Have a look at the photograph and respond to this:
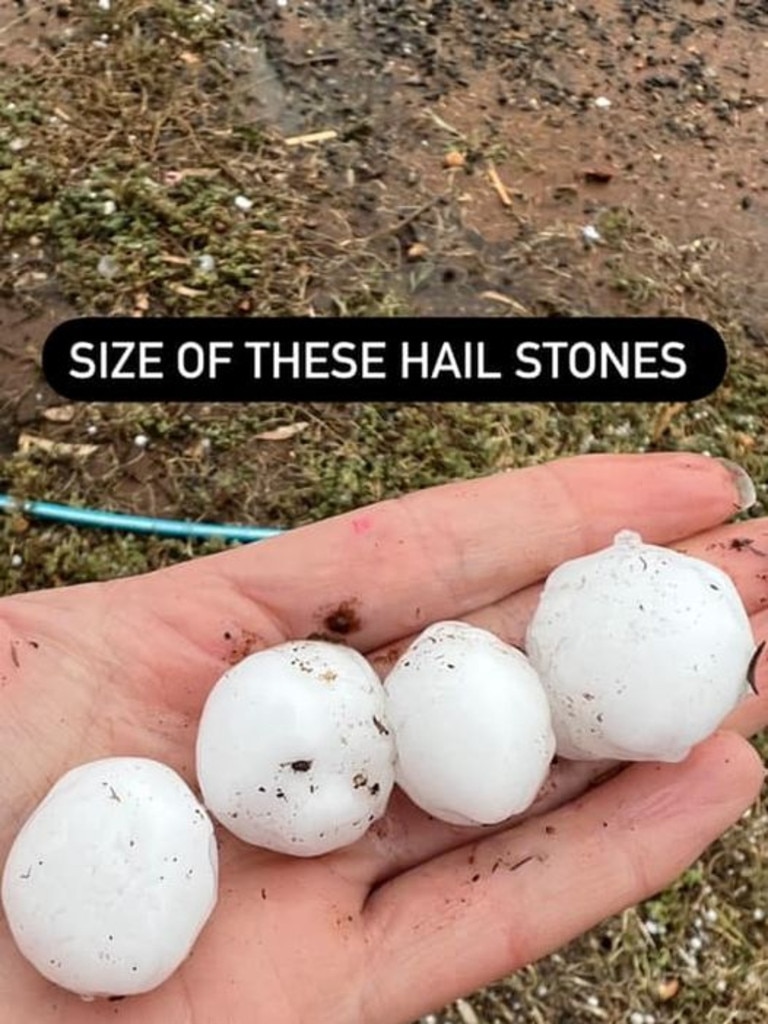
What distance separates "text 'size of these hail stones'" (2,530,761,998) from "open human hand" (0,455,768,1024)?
0.04m

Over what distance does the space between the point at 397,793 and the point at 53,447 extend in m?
0.92

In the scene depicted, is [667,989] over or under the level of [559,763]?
under

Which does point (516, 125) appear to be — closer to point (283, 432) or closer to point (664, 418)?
point (664, 418)

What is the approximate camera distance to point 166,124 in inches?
91.7

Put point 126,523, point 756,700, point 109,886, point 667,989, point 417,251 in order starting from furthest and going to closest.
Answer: point 417,251 → point 126,523 → point 667,989 → point 756,700 → point 109,886

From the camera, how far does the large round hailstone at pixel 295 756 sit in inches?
47.5

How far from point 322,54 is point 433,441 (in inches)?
32.5

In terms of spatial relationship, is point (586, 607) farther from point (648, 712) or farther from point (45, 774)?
point (45, 774)

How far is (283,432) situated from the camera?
204cm

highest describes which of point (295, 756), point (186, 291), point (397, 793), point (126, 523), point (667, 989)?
point (295, 756)

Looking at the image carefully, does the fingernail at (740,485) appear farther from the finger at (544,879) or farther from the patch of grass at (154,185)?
the patch of grass at (154,185)

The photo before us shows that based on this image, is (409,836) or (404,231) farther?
(404,231)

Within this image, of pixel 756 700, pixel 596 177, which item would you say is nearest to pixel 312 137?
pixel 596 177

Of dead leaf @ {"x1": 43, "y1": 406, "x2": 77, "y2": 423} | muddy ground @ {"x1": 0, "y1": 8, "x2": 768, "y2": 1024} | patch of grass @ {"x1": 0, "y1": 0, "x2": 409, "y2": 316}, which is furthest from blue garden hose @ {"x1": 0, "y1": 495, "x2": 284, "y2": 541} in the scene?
patch of grass @ {"x1": 0, "y1": 0, "x2": 409, "y2": 316}
